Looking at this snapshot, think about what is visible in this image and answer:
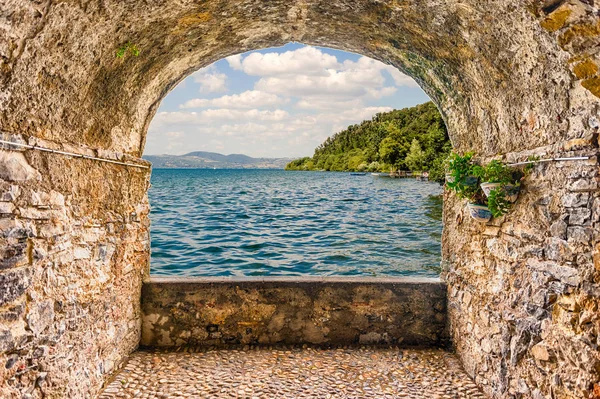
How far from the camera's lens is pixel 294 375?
421cm

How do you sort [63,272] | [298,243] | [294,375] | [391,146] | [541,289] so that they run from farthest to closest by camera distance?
[391,146] → [298,243] → [294,375] → [63,272] → [541,289]

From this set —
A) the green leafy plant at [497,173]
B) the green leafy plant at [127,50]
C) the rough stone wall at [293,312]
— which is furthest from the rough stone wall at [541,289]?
the green leafy plant at [127,50]

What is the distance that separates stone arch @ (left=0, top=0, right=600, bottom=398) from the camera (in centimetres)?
256

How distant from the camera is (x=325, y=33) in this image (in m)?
4.16

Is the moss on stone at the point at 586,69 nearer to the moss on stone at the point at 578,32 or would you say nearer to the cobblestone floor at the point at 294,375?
the moss on stone at the point at 578,32

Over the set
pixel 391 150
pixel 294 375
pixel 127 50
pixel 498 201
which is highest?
pixel 391 150

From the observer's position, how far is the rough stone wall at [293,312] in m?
4.81

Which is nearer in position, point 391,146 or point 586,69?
point 586,69

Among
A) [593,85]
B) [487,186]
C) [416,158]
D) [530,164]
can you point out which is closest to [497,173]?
[487,186]

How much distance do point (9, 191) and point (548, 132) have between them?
11.7 feet

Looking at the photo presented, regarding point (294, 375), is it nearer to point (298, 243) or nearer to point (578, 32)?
point (578, 32)

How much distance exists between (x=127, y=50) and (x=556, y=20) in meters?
3.02

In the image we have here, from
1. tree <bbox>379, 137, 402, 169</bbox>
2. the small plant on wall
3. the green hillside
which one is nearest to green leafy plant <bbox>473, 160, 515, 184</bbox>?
the small plant on wall

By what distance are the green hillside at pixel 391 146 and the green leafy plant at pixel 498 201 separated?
24.3m
